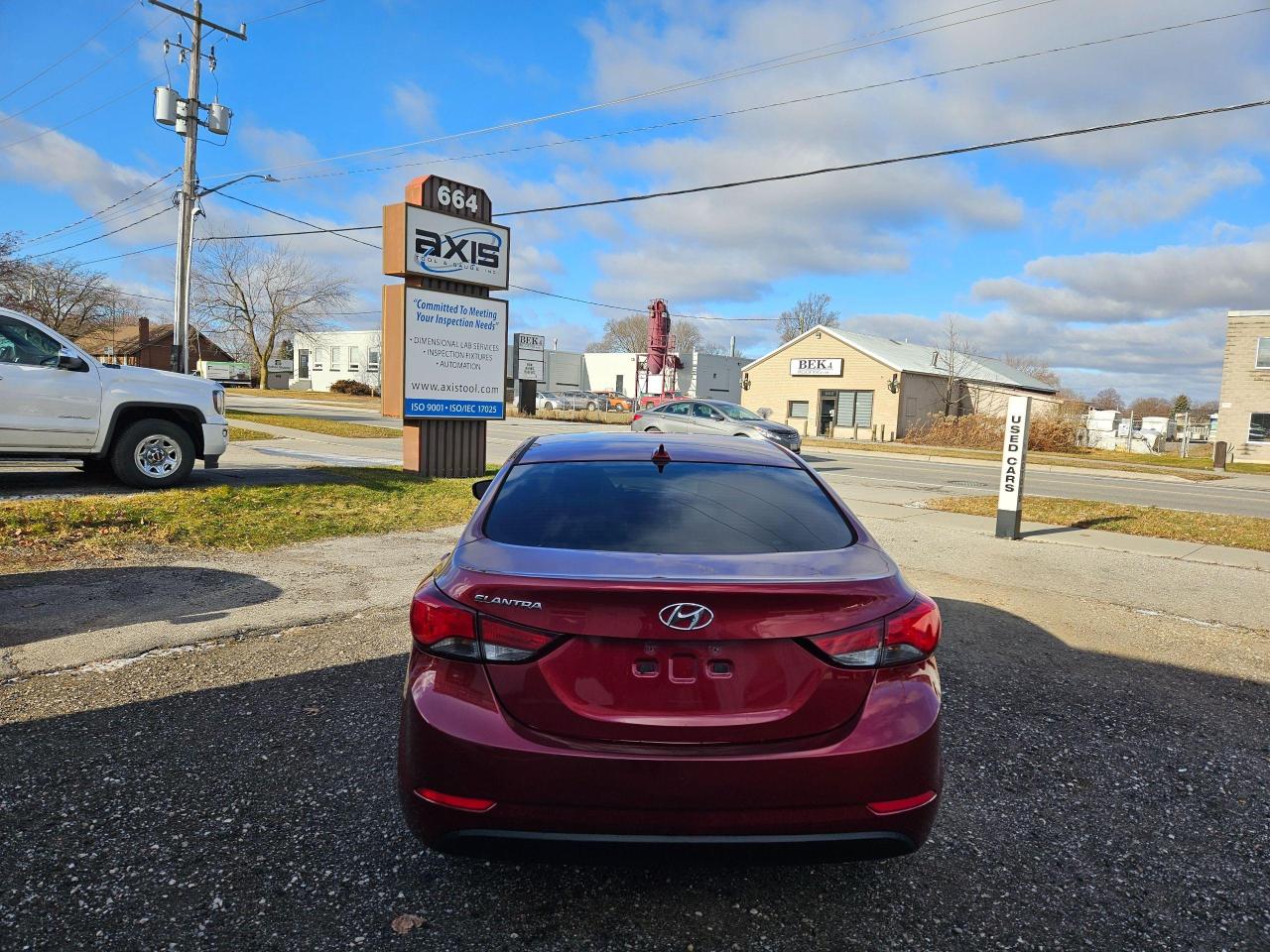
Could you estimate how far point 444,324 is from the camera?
13.2 m

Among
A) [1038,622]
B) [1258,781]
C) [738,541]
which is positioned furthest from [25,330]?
[1258,781]

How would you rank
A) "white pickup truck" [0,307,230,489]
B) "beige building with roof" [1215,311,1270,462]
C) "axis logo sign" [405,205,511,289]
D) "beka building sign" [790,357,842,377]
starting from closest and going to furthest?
"white pickup truck" [0,307,230,489] < "axis logo sign" [405,205,511,289] < "beige building with roof" [1215,311,1270,462] < "beka building sign" [790,357,842,377]

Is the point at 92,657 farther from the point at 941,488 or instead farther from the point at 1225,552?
the point at 941,488

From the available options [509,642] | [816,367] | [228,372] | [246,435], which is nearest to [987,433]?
[816,367]

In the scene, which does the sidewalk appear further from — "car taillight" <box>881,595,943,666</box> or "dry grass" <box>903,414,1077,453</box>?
"car taillight" <box>881,595,943,666</box>

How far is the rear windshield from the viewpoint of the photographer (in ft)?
9.23

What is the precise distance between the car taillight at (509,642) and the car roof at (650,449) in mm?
1268

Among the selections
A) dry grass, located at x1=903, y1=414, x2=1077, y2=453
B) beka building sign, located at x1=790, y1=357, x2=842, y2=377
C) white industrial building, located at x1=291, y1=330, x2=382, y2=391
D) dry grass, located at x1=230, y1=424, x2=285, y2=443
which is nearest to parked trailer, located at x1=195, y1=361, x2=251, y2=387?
white industrial building, located at x1=291, y1=330, x2=382, y2=391

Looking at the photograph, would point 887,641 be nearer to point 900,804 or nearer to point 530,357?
point 900,804

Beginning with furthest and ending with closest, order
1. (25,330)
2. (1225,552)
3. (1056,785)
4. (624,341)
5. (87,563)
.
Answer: (624,341) < (1225,552) < (25,330) < (87,563) < (1056,785)

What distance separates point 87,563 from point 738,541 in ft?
21.1

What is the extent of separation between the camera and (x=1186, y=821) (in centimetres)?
329

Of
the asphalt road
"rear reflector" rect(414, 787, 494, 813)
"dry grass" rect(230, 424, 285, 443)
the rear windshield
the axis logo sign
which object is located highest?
the axis logo sign

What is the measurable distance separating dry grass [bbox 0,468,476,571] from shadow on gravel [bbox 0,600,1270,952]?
3889mm
